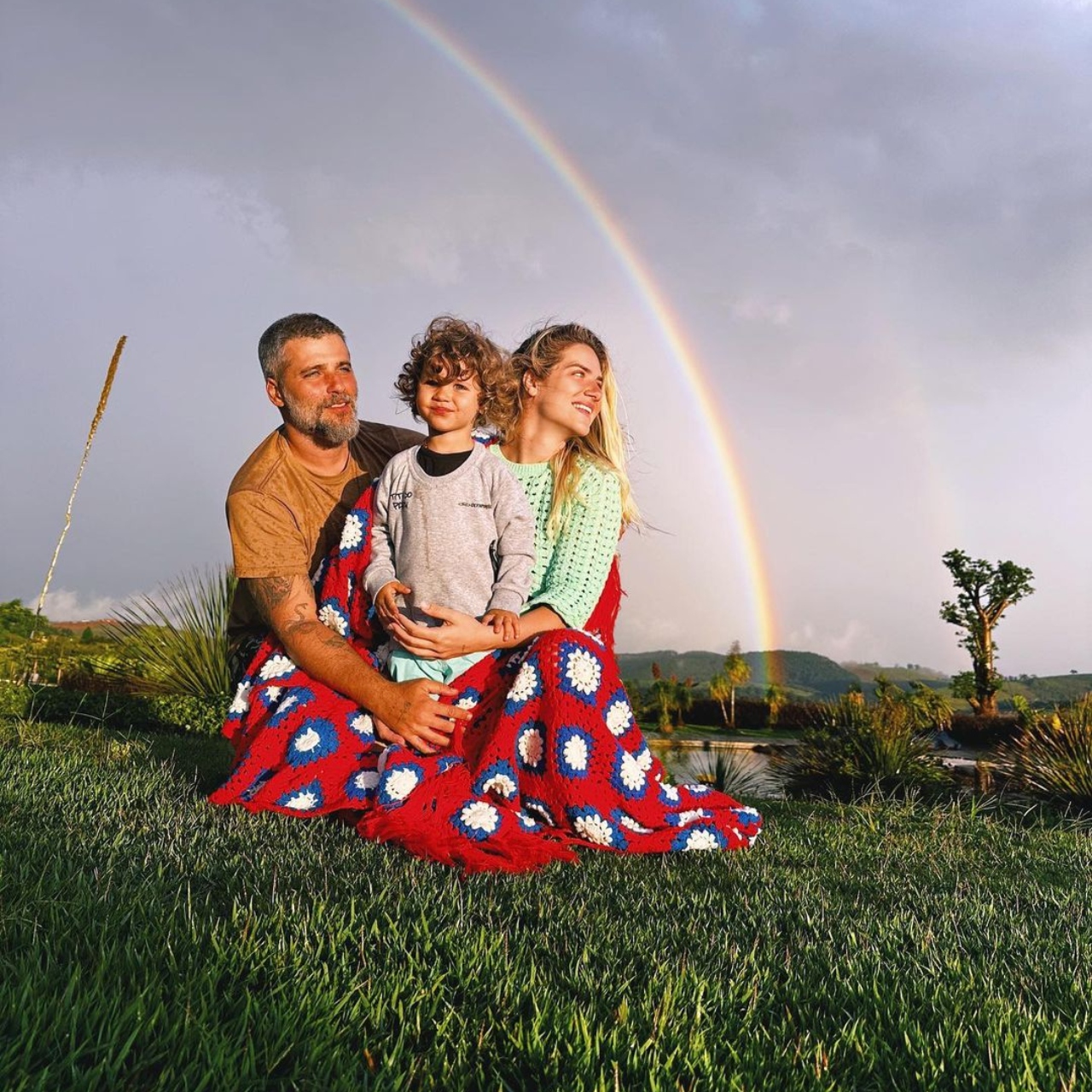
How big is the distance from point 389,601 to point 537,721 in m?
0.71

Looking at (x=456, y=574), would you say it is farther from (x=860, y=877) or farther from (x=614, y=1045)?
(x=614, y=1045)

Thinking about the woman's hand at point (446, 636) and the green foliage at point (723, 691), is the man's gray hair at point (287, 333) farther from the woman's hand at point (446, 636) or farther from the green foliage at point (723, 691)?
the green foliage at point (723, 691)

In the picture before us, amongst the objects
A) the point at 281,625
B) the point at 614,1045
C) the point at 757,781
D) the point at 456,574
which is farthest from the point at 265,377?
the point at 757,781

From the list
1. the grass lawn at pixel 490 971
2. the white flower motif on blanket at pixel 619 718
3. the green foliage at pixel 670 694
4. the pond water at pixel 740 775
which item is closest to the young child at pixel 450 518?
the white flower motif on blanket at pixel 619 718

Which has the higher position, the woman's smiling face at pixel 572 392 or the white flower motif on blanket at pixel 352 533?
the woman's smiling face at pixel 572 392

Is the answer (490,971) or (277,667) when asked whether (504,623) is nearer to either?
(277,667)

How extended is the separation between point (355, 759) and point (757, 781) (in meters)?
6.37

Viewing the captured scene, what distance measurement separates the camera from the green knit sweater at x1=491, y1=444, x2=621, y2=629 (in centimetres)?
358

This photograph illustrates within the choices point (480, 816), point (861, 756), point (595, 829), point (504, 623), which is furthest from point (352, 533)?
point (861, 756)

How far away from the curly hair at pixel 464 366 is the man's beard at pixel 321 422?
43cm

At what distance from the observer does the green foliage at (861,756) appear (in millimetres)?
8102

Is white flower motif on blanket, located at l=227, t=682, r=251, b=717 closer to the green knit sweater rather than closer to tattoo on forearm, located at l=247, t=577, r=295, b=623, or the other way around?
tattoo on forearm, located at l=247, t=577, r=295, b=623

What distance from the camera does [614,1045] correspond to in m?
1.50

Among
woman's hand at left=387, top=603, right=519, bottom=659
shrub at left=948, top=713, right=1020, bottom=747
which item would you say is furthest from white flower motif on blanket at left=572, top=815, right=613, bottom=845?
shrub at left=948, top=713, right=1020, bottom=747
